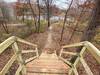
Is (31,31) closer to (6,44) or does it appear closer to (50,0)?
(50,0)

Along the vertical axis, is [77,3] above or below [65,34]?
above

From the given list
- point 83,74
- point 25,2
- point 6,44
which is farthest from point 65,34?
point 6,44

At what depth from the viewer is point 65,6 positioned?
1520 centimetres

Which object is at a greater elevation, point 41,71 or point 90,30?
point 90,30

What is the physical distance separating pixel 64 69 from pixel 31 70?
36.8 inches

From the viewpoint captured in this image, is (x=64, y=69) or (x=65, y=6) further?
(x=65, y=6)

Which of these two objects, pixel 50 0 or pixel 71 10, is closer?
pixel 71 10

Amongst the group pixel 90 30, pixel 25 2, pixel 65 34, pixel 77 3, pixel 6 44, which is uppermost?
pixel 6 44

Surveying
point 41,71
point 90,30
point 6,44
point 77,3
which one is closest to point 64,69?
point 41,71

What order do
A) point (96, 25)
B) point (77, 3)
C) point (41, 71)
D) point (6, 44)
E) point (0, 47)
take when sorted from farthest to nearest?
1. point (77, 3)
2. point (96, 25)
3. point (41, 71)
4. point (6, 44)
5. point (0, 47)

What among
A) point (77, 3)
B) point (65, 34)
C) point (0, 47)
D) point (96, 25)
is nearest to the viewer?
point (0, 47)

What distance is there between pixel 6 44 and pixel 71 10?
13.2 metres

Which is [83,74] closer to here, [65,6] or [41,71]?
[41,71]

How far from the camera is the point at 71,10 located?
15.7m
